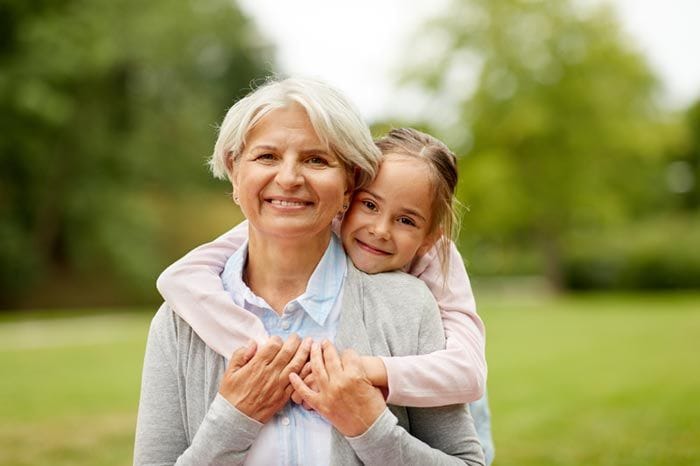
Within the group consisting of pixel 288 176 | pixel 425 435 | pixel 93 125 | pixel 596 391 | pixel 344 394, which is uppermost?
pixel 93 125

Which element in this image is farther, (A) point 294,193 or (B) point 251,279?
(B) point 251,279

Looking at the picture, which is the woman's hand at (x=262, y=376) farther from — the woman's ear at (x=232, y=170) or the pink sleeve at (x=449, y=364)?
the woman's ear at (x=232, y=170)

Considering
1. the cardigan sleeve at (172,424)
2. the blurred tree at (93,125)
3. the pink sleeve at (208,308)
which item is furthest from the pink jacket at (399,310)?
the blurred tree at (93,125)

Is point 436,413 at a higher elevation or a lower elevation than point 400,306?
lower

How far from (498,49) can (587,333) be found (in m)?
16.9

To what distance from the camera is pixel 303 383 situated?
229 centimetres

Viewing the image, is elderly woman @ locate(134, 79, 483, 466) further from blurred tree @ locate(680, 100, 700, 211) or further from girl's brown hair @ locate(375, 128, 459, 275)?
blurred tree @ locate(680, 100, 700, 211)

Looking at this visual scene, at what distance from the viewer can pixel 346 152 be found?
2400mm

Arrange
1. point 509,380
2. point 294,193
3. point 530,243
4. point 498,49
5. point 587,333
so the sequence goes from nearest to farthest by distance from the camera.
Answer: point 294,193 < point 509,380 < point 587,333 < point 498,49 < point 530,243

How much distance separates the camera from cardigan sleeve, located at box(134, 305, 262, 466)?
2.26 metres

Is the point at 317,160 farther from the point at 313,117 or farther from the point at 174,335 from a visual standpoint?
the point at 174,335

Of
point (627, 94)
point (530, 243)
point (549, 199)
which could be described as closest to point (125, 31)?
point (549, 199)

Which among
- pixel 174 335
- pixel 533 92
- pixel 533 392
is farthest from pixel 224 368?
pixel 533 92

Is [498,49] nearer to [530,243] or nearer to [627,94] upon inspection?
[627,94]
